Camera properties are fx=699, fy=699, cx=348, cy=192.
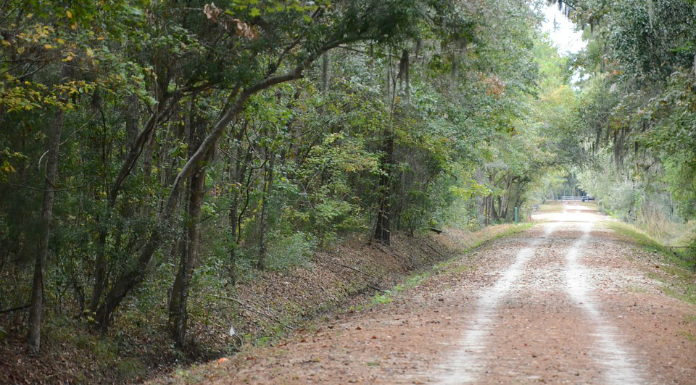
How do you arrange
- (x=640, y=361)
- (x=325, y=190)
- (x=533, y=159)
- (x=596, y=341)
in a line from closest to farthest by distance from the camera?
(x=640, y=361) < (x=596, y=341) < (x=325, y=190) < (x=533, y=159)

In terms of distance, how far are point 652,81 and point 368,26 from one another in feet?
47.4

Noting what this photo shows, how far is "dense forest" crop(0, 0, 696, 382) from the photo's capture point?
1044cm

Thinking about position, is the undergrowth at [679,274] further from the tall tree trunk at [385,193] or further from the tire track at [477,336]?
the tall tree trunk at [385,193]

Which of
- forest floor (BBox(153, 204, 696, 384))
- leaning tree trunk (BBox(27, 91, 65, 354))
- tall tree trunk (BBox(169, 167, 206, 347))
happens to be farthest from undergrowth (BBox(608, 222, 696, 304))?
leaning tree trunk (BBox(27, 91, 65, 354))

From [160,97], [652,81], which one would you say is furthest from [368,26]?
[652,81]

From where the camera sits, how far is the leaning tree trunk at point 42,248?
1038 centimetres

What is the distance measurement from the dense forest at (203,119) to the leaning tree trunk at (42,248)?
0.10 feet

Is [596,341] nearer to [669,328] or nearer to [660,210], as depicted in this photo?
[669,328]

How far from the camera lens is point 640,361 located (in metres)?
8.90

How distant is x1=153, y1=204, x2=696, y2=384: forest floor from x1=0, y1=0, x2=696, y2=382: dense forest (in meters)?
2.51

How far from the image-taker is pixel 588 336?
10.8m

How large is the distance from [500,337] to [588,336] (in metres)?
1.36

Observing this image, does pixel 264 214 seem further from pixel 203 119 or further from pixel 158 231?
A: pixel 158 231

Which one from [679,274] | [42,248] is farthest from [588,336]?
[679,274]
